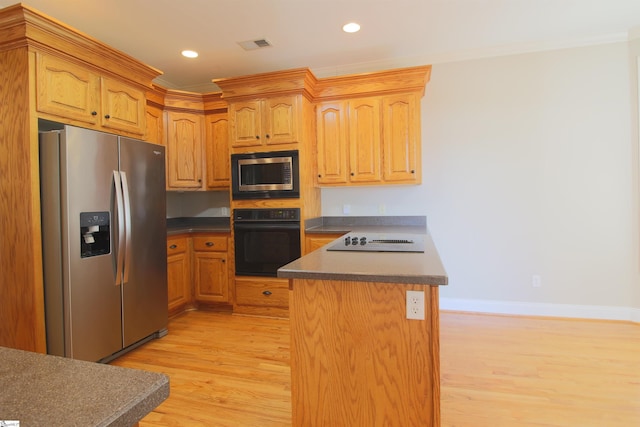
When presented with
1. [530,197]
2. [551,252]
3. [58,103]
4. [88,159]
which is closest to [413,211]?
[530,197]

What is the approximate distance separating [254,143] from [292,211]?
820 millimetres

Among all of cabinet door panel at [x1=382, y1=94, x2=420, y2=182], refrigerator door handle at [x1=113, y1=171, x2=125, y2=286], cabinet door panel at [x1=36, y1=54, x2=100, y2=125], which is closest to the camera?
cabinet door panel at [x1=36, y1=54, x2=100, y2=125]

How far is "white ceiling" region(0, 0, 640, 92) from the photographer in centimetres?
266

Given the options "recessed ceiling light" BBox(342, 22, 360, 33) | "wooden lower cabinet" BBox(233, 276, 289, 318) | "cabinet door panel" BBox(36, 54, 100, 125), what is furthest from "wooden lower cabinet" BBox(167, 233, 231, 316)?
"recessed ceiling light" BBox(342, 22, 360, 33)

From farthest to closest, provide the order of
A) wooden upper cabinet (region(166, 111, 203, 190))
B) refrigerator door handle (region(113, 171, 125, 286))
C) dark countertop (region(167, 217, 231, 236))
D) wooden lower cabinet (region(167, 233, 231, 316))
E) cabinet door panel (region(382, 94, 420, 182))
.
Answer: dark countertop (region(167, 217, 231, 236)), wooden upper cabinet (region(166, 111, 203, 190)), wooden lower cabinet (region(167, 233, 231, 316)), cabinet door panel (region(382, 94, 420, 182)), refrigerator door handle (region(113, 171, 125, 286))

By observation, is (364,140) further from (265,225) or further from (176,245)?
(176,245)

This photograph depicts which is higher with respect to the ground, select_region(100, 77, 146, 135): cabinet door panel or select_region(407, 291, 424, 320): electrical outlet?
select_region(100, 77, 146, 135): cabinet door panel

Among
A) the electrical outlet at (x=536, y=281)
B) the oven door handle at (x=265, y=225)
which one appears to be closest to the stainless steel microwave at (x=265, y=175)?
the oven door handle at (x=265, y=225)

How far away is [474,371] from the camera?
236 centimetres

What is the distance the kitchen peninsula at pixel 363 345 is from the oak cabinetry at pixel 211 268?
2358 mm

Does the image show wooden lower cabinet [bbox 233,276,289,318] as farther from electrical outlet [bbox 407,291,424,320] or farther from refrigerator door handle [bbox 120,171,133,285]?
electrical outlet [bbox 407,291,424,320]

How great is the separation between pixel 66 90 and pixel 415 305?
104 inches

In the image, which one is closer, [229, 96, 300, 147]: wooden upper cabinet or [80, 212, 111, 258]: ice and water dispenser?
[80, 212, 111, 258]: ice and water dispenser

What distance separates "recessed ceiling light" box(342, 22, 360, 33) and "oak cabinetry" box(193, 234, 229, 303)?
2.35m
